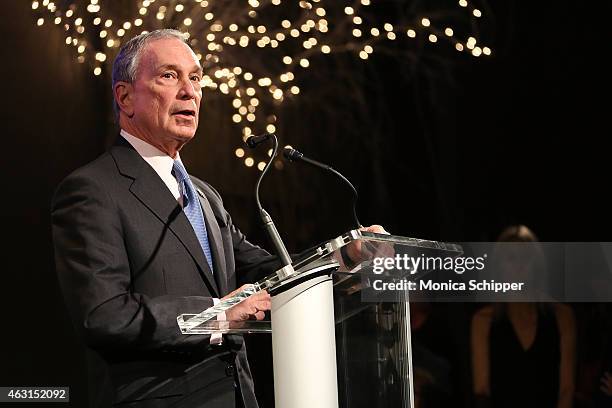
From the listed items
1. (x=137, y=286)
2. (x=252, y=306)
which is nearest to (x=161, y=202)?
(x=137, y=286)

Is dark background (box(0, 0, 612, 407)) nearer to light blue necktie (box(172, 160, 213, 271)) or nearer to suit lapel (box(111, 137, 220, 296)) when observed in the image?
light blue necktie (box(172, 160, 213, 271))

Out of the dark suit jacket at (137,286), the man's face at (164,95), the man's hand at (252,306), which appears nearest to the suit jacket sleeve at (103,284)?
the dark suit jacket at (137,286)

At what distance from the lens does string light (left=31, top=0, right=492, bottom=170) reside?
Result: 159 inches

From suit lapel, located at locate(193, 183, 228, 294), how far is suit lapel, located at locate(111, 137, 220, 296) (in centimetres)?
4

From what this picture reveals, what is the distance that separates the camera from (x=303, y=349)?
2.01 m

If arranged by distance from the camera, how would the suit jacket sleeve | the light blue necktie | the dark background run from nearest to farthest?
1. the suit jacket sleeve
2. the light blue necktie
3. the dark background

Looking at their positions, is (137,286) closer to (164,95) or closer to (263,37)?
(164,95)

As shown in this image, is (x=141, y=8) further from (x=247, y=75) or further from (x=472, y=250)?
(x=472, y=250)

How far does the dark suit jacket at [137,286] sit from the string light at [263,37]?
1.36 metres

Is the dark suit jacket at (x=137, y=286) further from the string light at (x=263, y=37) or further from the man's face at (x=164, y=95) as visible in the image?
the string light at (x=263, y=37)

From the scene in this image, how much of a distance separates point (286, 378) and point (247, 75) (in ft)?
7.37

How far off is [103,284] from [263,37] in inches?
76.5

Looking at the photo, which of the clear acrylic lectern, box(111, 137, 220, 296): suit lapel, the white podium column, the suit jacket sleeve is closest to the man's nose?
box(111, 137, 220, 296): suit lapel

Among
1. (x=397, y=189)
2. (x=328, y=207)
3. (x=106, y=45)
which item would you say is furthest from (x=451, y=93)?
(x=106, y=45)
